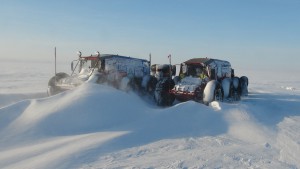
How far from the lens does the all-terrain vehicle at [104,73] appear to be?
588 inches

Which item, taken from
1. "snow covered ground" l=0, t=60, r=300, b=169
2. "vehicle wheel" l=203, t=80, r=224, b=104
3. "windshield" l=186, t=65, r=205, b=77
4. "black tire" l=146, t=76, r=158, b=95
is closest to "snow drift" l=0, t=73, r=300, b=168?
"snow covered ground" l=0, t=60, r=300, b=169

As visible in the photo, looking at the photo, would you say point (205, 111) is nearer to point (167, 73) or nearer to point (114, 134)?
point (114, 134)

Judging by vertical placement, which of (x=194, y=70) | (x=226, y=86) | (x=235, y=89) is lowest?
(x=235, y=89)

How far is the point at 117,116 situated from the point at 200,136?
2417 millimetres

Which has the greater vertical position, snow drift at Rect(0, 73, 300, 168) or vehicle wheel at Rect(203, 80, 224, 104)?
vehicle wheel at Rect(203, 80, 224, 104)

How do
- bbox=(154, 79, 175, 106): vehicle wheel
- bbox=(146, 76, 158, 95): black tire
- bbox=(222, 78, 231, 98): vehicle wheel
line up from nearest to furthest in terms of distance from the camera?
1. bbox=(154, 79, 175, 106): vehicle wheel
2. bbox=(222, 78, 231, 98): vehicle wheel
3. bbox=(146, 76, 158, 95): black tire

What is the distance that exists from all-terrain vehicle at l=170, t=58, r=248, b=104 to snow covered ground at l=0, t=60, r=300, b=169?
2.27m

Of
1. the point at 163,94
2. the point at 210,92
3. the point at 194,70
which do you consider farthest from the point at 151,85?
the point at 210,92

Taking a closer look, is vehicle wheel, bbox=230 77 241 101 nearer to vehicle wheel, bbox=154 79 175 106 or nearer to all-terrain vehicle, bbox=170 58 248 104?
all-terrain vehicle, bbox=170 58 248 104

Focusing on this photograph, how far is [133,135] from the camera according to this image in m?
8.44

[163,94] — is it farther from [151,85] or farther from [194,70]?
[194,70]

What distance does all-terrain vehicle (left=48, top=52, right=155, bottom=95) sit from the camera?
49.0ft

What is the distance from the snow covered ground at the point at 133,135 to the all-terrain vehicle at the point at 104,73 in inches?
118

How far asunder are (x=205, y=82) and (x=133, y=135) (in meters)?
6.80
